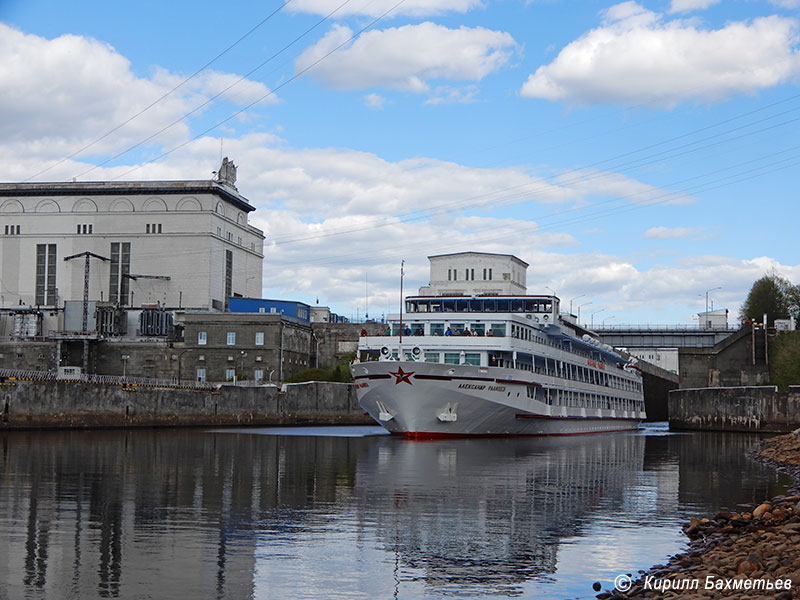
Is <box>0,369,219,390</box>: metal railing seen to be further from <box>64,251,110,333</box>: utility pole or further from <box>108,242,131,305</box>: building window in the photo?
<box>108,242,131,305</box>: building window

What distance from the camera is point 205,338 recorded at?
3497 inches

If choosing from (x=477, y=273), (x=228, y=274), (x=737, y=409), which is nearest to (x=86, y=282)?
(x=228, y=274)

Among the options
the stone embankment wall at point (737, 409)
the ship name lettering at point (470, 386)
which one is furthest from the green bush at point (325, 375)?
the ship name lettering at point (470, 386)

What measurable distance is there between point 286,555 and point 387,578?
7.20 feet

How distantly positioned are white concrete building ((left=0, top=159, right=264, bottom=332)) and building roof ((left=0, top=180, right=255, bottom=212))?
0.33 ft

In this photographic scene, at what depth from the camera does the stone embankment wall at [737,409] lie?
77312 mm

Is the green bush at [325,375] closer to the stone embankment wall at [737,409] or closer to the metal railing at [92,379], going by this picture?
the metal railing at [92,379]

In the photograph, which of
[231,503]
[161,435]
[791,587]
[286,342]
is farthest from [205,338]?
[791,587]

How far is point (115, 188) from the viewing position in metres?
103

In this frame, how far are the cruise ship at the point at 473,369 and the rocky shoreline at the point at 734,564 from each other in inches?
1336

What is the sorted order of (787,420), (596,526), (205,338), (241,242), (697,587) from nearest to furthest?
(697,587)
(596,526)
(787,420)
(205,338)
(241,242)

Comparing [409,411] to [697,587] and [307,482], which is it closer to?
[307,482]

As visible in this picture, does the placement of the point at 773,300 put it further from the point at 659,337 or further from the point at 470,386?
the point at 470,386

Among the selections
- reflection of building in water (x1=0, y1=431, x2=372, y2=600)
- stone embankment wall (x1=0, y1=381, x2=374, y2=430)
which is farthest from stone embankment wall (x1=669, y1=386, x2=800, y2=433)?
reflection of building in water (x1=0, y1=431, x2=372, y2=600)
